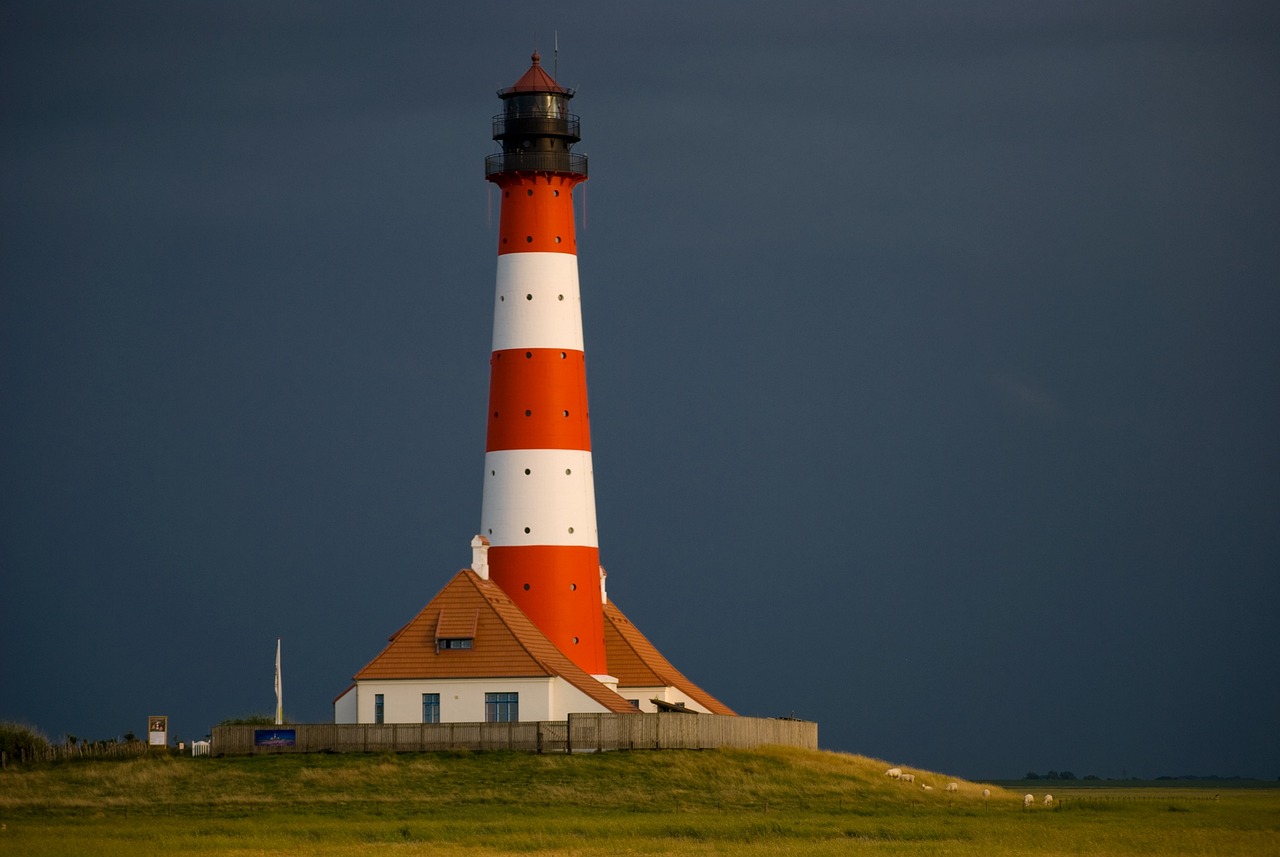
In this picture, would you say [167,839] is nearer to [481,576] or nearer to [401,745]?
[401,745]

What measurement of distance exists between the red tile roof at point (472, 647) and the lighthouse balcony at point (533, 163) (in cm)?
1364

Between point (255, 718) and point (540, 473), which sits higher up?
point (540, 473)

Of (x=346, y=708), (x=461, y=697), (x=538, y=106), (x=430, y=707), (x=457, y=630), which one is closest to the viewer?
(x=461, y=697)

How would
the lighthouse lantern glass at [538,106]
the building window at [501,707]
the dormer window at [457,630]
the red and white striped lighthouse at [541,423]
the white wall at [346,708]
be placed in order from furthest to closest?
the lighthouse lantern glass at [538,106] → the red and white striped lighthouse at [541,423] → the white wall at [346,708] → the dormer window at [457,630] → the building window at [501,707]

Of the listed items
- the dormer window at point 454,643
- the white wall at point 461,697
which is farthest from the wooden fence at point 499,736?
the dormer window at point 454,643

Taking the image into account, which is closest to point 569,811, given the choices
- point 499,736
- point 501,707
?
point 499,736

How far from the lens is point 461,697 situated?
65.1m

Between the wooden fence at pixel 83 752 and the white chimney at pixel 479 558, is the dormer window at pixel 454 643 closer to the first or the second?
the white chimney at pixel 479 558

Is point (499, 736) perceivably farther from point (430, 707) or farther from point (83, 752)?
point (83, 752)

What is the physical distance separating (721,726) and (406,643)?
1016 centimetres

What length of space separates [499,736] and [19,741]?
16.0 meters

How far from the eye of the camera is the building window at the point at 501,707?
6494 centimetres

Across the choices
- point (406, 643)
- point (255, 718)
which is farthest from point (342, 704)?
point (255, 718)

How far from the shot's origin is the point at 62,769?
61.5 m
